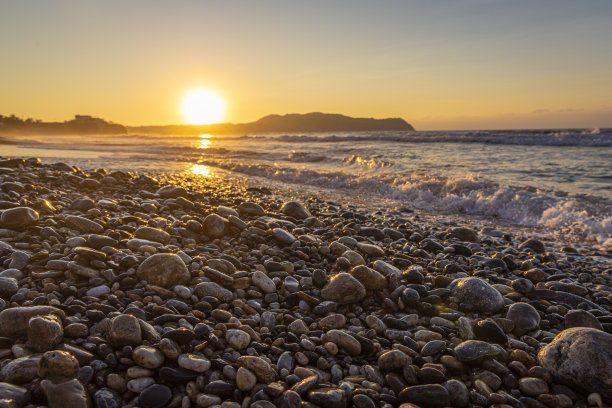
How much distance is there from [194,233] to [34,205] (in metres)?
2.21

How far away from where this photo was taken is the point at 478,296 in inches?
117

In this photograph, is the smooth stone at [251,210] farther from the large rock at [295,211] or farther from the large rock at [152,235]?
the large rock at [152,235]

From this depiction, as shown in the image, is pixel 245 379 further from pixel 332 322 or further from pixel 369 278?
pixel 369 278

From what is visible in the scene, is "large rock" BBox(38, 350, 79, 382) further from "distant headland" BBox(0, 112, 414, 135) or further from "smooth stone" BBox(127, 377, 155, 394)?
"distant headland" BBox(0, 112, 414, 135)

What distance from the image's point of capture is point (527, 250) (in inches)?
190

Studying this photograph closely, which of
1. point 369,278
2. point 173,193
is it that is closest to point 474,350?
point 369,278

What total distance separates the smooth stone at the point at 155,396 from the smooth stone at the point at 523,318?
248 centimetres

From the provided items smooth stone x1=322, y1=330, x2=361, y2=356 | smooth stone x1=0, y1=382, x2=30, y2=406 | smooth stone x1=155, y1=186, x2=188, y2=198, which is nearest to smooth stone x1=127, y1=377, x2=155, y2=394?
smooth stone x1=0, y1=382, x2=30, y2=406

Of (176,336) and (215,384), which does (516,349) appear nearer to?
(215,384)

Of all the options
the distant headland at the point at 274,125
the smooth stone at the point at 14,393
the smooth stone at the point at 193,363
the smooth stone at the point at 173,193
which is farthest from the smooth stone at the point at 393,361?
the distant headland at the point at 274,125

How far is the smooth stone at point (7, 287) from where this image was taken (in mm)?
2426

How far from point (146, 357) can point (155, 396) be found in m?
0.24

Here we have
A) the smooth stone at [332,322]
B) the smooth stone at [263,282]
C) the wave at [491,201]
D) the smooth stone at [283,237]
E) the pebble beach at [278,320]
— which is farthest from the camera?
the wave at [491,201]

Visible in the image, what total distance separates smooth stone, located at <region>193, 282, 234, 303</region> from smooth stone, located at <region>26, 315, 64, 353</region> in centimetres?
97
